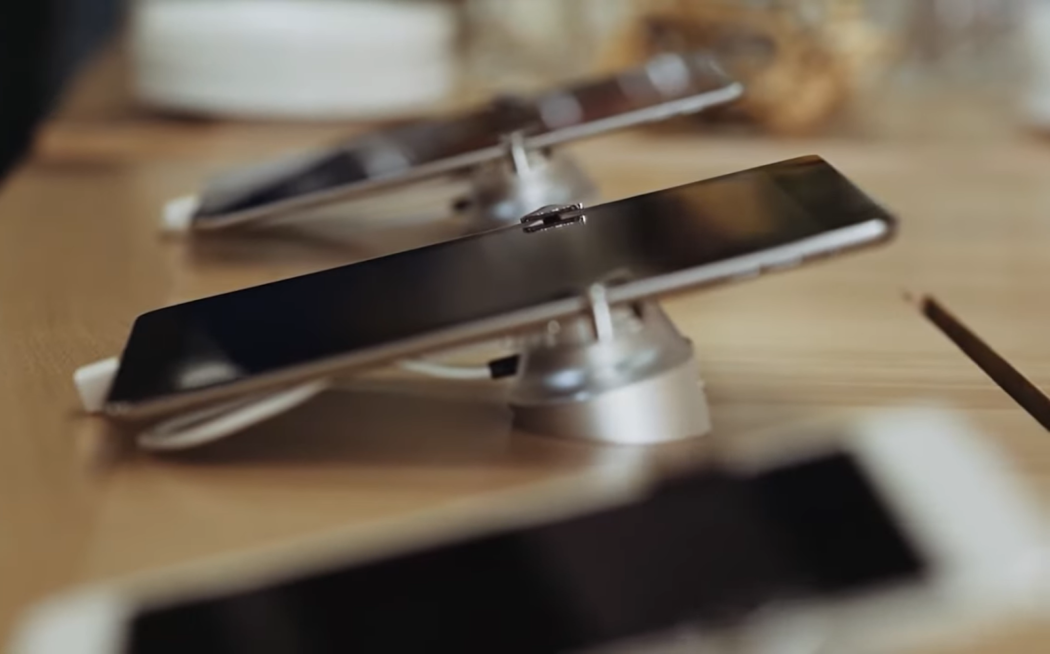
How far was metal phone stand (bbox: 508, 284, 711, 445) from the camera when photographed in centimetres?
30

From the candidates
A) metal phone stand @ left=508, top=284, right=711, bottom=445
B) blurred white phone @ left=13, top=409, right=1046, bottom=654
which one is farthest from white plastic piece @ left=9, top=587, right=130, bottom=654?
metal phone stand @ left=508, top=284, right=711, bottom=445

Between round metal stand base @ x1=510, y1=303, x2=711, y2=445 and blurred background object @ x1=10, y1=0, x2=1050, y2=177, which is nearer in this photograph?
round metal stand base @ x1=510, y1=303, x2=711, y2=445

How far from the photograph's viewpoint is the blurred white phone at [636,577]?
23cm

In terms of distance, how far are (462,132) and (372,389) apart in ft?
0.50

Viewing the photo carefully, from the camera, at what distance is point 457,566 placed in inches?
10.2

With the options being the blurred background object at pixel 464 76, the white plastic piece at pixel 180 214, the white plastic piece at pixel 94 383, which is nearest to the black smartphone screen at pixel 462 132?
the white plastic piece at pixel 180 214

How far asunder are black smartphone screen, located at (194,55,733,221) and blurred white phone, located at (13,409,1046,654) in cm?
18

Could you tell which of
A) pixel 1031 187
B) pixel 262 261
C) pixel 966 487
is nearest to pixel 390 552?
pixel 966 487

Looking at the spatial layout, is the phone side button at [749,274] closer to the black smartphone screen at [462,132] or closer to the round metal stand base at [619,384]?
the round metal stand base at [619,384]

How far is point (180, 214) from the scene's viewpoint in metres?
0.52

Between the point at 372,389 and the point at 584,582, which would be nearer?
the point at 584,582

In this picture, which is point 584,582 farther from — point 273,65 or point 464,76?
point 464,76

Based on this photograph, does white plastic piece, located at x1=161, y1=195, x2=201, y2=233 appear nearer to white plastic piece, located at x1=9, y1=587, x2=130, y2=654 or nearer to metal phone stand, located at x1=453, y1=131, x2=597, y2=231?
metal phone stand, located at x1=453, y1=131, x2=597, y2=231

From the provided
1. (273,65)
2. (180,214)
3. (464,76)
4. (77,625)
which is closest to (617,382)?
(77,625)
